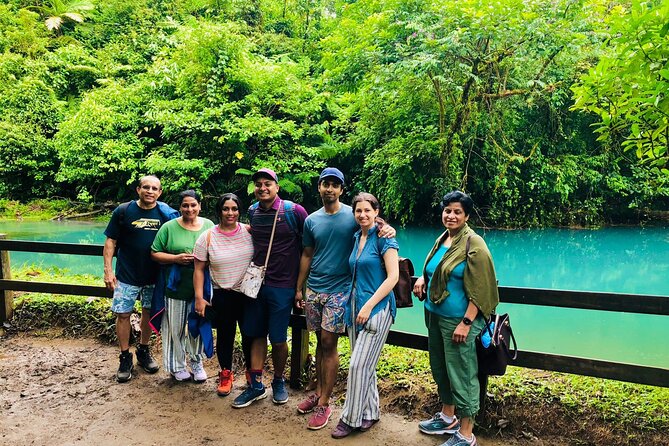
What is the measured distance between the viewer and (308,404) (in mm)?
3061

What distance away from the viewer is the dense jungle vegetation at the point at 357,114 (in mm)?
11008

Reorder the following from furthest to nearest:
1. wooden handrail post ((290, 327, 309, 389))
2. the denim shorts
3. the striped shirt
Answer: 1. the denim shorts
2. wooden handrail post ((290, 327, 309, 389))
3. the striped shirt

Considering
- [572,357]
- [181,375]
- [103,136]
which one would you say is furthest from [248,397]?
[103,136]

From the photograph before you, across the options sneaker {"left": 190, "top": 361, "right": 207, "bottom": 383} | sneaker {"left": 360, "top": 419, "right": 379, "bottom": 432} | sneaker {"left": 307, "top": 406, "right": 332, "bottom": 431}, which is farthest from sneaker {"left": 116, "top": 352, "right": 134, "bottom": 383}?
sneaker {"left": 360, "top": 419, "right": 379, "bottom": 432}

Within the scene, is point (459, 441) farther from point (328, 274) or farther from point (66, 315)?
point (66, 315)

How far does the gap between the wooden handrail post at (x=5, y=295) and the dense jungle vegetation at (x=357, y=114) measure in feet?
27.7

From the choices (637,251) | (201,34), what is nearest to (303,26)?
(201,34)

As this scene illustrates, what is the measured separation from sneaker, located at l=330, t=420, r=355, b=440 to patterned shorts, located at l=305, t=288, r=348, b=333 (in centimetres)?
54

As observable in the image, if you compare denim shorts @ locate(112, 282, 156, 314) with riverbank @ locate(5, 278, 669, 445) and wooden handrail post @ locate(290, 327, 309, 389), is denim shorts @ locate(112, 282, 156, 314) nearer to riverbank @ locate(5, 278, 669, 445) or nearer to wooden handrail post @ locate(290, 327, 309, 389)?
wooden handrail post @ locate(290, 327, 309, 389)

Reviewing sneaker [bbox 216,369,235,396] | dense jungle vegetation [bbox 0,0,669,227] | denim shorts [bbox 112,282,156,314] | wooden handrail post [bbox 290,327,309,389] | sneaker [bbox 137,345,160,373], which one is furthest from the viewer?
dense jungle vegetation [bbox 0,0,669,227]

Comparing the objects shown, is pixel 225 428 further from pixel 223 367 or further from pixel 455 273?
pixel 455 273

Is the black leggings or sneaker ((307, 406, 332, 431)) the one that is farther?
the black leggings

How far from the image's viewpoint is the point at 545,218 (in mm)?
14820

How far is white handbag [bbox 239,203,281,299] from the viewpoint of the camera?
9.86ft
